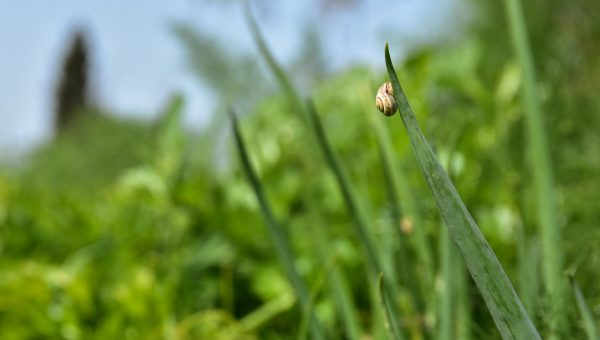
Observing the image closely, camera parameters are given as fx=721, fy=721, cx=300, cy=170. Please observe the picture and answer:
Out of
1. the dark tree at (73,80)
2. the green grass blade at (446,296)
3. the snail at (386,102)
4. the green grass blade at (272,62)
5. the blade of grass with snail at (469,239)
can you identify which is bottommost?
the green grass blade at (446,296)

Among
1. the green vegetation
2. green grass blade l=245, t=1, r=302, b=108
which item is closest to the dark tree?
the green vegetation

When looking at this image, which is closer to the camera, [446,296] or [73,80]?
[446,296]

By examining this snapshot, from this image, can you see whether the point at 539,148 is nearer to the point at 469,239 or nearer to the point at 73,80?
the point at 469,239

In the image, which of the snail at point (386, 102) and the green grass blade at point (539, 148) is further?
the green grass blade at point (539, 148)

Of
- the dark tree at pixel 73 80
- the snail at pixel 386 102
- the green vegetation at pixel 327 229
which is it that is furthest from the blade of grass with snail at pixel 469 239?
the dark tree at pixel 73 80

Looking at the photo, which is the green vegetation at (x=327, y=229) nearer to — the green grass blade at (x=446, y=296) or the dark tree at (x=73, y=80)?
the green grass blade at (x=446, y=296)

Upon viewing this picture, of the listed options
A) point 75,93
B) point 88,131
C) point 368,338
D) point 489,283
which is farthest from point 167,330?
point 75,93

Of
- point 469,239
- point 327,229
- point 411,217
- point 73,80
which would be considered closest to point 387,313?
point 469,239
